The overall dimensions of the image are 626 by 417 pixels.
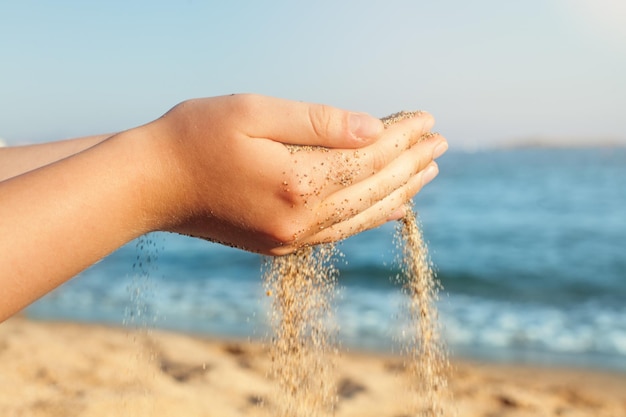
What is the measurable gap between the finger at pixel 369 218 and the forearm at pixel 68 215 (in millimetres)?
466

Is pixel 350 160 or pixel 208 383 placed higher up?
pixel 350 160

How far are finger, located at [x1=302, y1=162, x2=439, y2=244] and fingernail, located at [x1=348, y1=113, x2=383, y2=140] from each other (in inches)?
9.2

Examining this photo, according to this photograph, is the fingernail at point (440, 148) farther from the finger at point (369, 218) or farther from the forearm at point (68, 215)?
the forearm at point (68, 215)

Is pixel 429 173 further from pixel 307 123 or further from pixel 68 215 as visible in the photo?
pixel 68 215

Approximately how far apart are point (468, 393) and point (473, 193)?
14.6 meters

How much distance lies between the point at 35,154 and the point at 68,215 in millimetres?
899

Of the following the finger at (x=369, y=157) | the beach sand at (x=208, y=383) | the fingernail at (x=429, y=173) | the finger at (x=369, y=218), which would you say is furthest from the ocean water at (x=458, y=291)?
the fingernail at (x=429, y=173)

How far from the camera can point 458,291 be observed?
22.8ft

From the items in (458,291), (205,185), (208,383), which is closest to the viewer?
(205,185)

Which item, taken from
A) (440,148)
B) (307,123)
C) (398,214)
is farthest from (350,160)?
(398,214)

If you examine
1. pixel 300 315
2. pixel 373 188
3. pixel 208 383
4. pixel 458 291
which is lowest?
pixel 208 383

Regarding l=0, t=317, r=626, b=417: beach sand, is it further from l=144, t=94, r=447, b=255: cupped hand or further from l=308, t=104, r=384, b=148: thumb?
l=308, t=104, r=384, b=148: thumb

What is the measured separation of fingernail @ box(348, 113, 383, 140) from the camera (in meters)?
1.54

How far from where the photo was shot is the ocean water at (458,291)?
497cm
